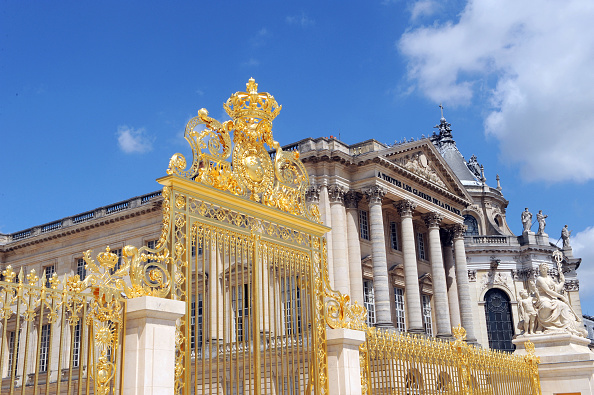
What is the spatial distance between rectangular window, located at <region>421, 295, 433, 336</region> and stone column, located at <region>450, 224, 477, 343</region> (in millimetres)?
1719

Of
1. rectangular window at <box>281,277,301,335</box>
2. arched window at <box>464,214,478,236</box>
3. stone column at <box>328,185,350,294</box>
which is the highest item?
arched window at <box>464,214,478,236</box>

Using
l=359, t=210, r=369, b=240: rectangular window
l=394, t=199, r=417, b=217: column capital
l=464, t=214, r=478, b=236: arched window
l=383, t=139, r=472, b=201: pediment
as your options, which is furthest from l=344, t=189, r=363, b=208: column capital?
l=464, t=214, r=478, b=236: arched window

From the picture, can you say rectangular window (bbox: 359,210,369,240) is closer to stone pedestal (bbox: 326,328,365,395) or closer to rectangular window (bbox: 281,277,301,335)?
rectangular window (bbox: 281,277,301,335)

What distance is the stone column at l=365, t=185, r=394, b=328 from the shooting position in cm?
3186

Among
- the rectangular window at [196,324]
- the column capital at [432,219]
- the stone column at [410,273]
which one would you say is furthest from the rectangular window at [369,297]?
the rectangular window at [196,324]

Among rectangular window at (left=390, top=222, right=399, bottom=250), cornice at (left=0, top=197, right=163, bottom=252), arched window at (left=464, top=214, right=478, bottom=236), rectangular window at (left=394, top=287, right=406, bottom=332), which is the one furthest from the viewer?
arched window at (left=464, top=214, right=478, bottom=236)

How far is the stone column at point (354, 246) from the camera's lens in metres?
32.2

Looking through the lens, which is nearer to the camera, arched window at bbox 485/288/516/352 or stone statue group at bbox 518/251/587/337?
stone statue group at bbox 518/251/587/337

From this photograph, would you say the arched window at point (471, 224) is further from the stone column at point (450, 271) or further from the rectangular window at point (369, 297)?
the rectangular window at point (369, 297)

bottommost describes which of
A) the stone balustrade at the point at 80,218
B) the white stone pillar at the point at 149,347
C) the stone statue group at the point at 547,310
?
the white stone pillar at the point at 149,347

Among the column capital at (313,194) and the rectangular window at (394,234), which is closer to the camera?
the column capital at (313,194)

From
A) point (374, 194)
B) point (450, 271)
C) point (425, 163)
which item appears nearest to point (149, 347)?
point (374, 194)

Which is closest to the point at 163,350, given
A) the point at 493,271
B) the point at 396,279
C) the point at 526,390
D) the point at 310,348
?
the point at 310,348

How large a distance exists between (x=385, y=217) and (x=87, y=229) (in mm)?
Answer: 17423
